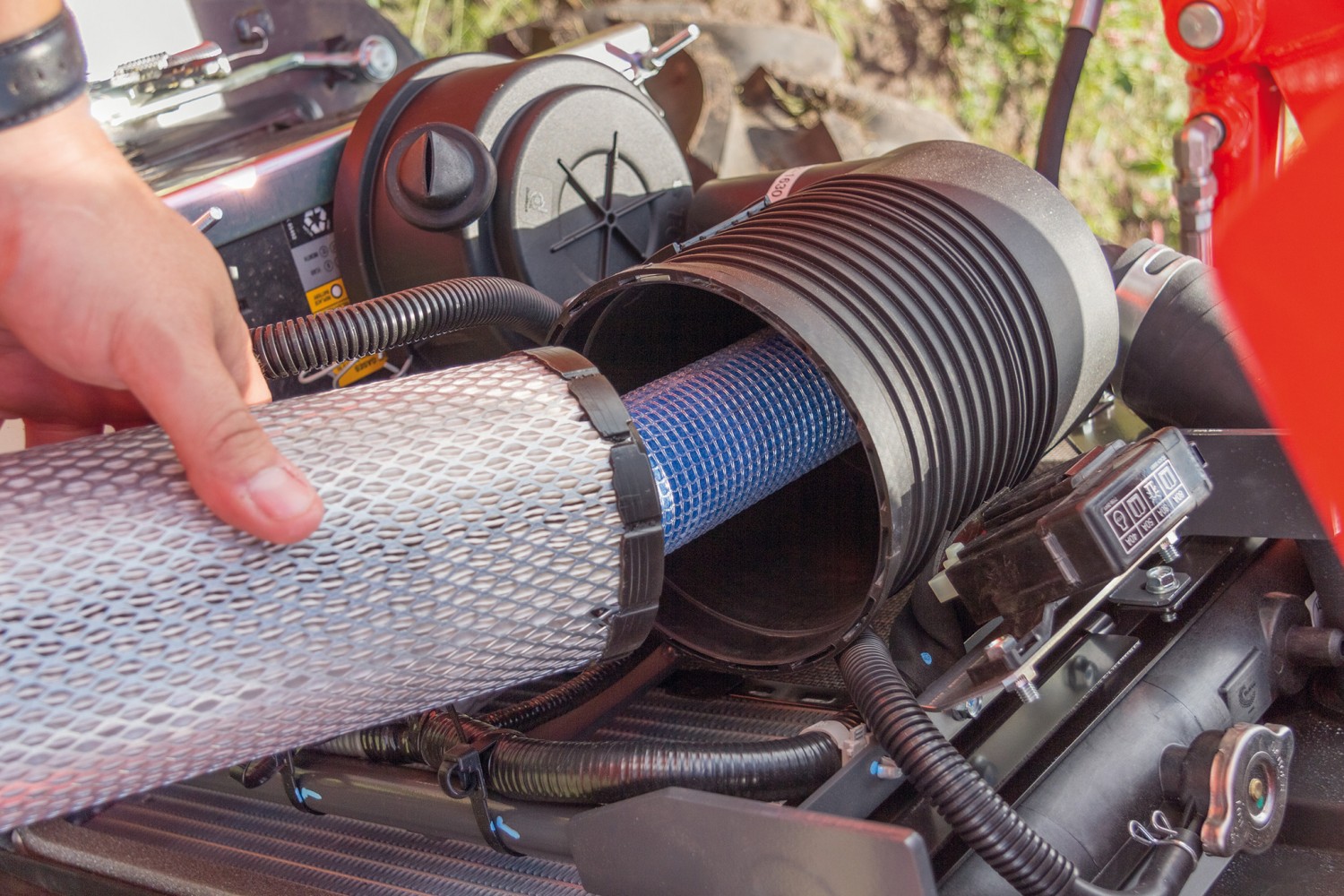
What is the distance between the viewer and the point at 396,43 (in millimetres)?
2014

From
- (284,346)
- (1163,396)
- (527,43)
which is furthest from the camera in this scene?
(527,43)

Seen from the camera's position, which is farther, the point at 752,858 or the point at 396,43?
the point at 396,43

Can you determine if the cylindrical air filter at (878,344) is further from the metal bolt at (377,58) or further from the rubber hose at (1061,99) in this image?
the metal bolt at (377,58)

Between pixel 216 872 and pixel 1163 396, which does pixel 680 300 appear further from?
pixel 216 872

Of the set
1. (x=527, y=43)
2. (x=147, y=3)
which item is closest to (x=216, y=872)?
(x=147, y=3)

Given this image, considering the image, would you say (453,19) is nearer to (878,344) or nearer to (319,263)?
(319,263)

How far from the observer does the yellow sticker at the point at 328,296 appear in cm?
151

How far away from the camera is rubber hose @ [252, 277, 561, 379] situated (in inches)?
42.9

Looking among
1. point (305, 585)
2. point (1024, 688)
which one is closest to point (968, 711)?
point (1024, 688)

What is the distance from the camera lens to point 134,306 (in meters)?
0.77

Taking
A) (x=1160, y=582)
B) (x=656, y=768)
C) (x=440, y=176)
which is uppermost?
(x=440, y=176)

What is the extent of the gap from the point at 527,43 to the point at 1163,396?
5.24 feet

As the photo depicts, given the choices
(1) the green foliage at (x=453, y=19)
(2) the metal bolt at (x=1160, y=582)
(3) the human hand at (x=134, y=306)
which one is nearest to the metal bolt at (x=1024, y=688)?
(2) the metal bolt at (x=1160, y=582)

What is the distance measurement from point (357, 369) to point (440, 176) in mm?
357
